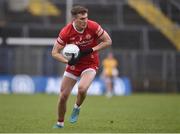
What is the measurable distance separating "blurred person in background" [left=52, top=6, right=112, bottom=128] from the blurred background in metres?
21.9

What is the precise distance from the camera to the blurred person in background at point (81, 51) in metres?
12.1

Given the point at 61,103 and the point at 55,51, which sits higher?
the point at 55,51

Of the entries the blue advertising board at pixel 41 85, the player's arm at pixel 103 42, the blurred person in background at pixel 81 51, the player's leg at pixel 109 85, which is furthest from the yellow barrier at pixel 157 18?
the blurred person in background at pixel 81 51

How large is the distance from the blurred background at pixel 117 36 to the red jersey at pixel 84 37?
72.0 ft

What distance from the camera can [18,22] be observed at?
37.8m

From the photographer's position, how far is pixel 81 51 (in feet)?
40.0

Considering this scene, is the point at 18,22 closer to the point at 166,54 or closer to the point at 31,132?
the point at 166,54

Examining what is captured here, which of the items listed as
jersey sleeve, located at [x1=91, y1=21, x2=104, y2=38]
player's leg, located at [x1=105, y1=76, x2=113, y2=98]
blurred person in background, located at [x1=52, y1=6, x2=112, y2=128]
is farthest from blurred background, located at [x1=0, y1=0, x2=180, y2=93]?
jersey sleeve, located at [x1=91, y1=21, x2=104, y2=38]

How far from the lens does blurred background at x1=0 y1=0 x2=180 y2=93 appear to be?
35.3 meters

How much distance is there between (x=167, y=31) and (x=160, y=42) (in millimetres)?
858

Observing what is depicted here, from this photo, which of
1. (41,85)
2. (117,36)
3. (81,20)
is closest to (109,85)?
(41,85)

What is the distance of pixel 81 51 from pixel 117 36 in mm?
24467

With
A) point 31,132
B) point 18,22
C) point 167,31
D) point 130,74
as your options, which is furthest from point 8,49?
point 31,132

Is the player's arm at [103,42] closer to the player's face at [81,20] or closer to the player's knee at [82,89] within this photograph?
the player's face at [81,20]
